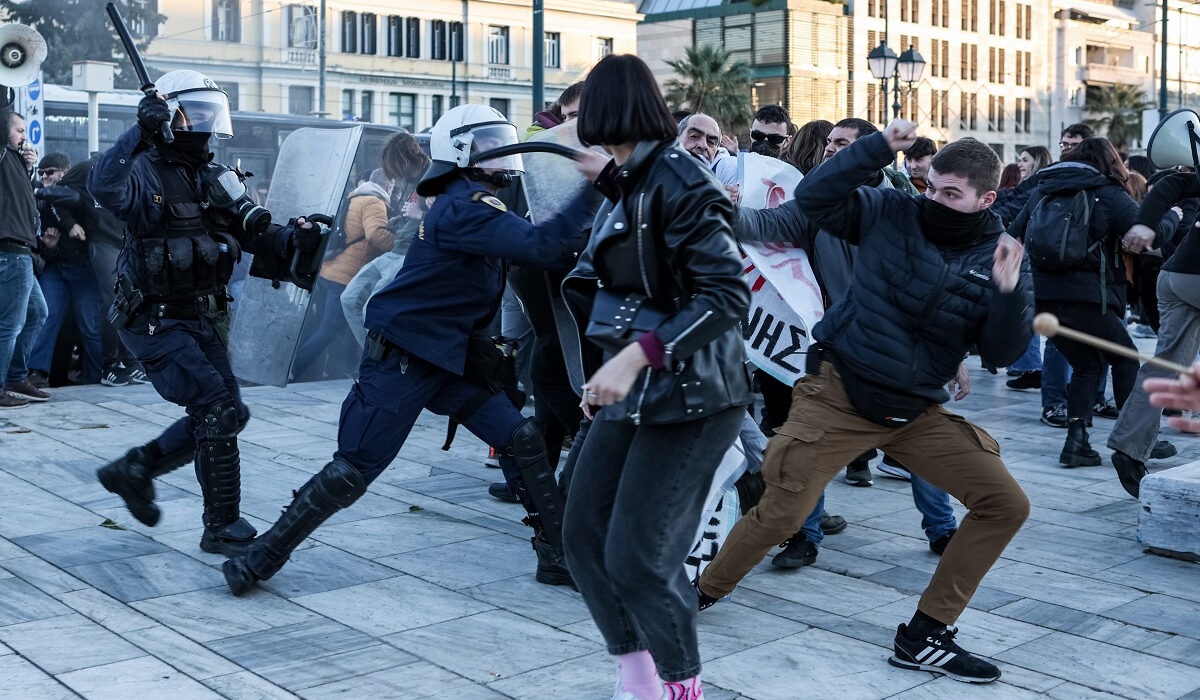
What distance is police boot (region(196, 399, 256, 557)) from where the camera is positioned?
5102 millimetres

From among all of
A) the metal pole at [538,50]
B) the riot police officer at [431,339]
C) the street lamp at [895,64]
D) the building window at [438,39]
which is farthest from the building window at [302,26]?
the riot police officer at [431,339]

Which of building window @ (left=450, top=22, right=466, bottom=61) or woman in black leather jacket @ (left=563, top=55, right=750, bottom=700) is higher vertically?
building window @ (left=450, top=22, right=466, bottom=61)

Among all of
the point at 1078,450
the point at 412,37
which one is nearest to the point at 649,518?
the point at 1078,450

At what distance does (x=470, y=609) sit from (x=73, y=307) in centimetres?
664

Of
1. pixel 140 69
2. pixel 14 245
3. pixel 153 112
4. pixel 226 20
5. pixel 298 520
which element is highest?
pixel 226 20

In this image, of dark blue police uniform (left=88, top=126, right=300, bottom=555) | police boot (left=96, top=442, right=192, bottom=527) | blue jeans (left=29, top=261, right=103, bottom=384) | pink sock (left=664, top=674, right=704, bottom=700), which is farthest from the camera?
blue jeans (left=29, top=261, right=103, bottom=384)

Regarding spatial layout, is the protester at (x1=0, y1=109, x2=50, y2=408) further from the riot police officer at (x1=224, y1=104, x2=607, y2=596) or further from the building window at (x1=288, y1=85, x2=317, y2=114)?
the building window at (x1=288, y1=85, x2=317, y2=114)

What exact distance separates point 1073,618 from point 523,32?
6337cm

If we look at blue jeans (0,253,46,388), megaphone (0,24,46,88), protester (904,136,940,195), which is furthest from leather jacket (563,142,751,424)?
megaphone (0,24,46,88)

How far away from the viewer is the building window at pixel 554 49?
6531 centimetres

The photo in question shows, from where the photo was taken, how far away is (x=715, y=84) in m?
65.3

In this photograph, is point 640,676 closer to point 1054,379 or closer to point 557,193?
point 557,193

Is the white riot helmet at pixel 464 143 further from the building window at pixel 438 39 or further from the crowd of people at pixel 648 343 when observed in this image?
the building window at pixel 438 39

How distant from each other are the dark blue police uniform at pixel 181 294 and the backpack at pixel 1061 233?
14.0 ft
